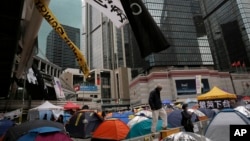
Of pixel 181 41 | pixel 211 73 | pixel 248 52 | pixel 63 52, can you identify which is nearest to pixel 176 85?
pixel 211 73

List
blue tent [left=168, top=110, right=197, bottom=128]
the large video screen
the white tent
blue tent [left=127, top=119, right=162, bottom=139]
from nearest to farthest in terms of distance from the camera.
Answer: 1. blue tent [left=127, top=119, right=162, bottom=139]
2. blue tent [left=168, top=110, right=197, bottom=128]
3. the white tent
4. the large video screen

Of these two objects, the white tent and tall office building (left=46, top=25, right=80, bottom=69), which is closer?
the white tent

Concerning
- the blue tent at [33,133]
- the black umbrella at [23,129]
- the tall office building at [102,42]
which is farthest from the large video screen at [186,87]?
the tall office building at [102,42]

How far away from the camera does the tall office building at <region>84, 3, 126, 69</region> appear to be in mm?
126875

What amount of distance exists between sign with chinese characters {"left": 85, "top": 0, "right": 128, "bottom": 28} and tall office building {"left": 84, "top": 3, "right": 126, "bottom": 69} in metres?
118

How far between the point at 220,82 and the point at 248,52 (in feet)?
140

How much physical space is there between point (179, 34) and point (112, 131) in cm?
8729

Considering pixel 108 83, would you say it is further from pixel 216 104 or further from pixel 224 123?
pixel 224 123

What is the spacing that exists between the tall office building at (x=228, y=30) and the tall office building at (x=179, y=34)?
63.4 feet

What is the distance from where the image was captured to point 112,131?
863cm

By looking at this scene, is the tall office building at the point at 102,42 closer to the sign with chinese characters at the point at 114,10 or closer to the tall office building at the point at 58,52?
the tall office building at the point at 58,52

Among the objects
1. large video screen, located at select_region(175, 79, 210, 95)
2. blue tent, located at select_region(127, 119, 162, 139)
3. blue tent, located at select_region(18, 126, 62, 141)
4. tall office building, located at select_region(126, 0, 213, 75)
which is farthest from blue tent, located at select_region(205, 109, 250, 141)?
tall office building, located at select_region(126, 0, 213, 75)

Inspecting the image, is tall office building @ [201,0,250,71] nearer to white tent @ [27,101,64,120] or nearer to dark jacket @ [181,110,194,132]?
white tent @ [27,101,64,120]

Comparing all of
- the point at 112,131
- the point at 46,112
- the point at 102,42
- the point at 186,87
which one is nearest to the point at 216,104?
the point at 112,131
